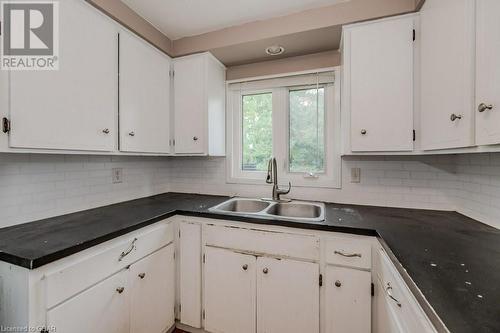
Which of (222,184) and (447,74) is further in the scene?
(222,184)

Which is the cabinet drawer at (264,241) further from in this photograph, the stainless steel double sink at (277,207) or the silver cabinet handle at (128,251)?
the silver cabinet handle at (128,251)

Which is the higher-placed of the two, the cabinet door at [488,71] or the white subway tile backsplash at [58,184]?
the cabinet door at [488,71]

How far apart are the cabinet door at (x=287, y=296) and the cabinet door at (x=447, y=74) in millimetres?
968

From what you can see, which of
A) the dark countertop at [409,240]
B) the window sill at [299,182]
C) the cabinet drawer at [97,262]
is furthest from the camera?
the window sill at [299,182]

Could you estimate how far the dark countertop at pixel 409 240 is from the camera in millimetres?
616

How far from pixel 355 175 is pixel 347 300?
3.05 feet

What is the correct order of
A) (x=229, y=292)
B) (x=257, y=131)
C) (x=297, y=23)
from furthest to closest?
(x=257, y=131) < (x=297, y=23) < (x=229, y=292)

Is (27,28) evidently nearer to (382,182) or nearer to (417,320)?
(417,320)

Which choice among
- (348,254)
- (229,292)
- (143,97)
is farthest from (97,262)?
(348,254)

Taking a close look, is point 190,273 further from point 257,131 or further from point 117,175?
point 257,131

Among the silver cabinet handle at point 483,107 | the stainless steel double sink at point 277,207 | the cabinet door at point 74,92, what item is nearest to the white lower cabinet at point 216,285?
the stainless steel double sink at point 277,207

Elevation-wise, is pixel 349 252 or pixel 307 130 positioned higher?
pixel 307 130

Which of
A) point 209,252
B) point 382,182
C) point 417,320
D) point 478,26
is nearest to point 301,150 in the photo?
point 382,182

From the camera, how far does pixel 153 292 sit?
1425 mm
